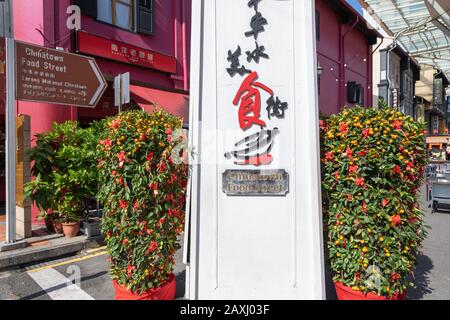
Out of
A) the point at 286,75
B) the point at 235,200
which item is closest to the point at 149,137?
the point at 235,200

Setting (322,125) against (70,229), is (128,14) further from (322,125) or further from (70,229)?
(322,125)

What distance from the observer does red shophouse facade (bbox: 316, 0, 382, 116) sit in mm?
14555

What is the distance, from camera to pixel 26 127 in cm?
536

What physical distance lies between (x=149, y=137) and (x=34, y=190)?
11.4 ft

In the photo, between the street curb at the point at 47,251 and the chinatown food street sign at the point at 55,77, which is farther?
the chinatown food street sign at the point at 55,77

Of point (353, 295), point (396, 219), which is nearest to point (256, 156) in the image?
point (396, 219)

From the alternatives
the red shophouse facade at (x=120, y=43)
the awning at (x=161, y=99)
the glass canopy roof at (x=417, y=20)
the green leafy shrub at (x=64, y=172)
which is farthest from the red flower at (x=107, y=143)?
the glass canopy roof at (x=417, y=20)

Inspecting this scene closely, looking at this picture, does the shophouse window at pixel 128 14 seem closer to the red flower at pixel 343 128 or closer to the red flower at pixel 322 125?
the red flower at pixel 322 125

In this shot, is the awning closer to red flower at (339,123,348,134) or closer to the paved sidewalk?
red flower at (339,123,348,134)

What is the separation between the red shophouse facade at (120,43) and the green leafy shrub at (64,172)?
1.28m

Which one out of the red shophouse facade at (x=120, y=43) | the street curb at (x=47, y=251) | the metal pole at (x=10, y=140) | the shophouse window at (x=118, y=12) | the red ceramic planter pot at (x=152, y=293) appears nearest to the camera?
the red ceramic planter pot at (x=152, y=293)

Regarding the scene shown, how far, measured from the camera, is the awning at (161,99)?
8430mm

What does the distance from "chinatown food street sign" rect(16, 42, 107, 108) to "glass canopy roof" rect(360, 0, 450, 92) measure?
11.6m
